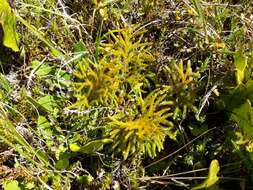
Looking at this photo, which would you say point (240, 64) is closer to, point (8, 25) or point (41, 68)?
point (41, 68)

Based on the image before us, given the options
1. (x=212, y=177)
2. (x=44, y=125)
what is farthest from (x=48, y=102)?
(x=212, y=177)

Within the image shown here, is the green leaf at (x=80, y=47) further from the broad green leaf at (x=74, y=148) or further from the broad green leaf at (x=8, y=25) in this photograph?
the broad green leaf at (x=74, y=148)

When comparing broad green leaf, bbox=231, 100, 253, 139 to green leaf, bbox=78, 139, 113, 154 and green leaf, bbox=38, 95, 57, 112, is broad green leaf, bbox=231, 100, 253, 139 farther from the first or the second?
green leaf, bbox=38, 95, 57, 112

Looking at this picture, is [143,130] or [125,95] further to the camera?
[125,95]

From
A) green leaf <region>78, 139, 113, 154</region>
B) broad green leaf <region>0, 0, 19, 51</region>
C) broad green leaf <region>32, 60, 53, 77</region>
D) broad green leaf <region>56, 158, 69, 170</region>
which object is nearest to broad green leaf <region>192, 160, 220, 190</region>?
green leaf <region>78, 139, 113, 154</region>

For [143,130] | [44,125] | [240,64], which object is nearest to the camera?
[143,130]

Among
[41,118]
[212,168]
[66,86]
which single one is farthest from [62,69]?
[212,168]
